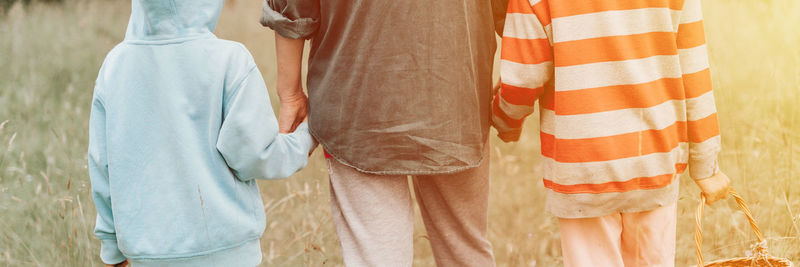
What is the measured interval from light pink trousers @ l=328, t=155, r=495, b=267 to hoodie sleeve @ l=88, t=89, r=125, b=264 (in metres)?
0.58

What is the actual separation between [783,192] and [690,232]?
46cm

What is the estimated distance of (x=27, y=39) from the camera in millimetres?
5645

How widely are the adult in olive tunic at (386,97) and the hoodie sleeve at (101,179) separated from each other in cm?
49

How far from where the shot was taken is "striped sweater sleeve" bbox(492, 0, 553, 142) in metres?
1.86

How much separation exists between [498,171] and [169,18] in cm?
247

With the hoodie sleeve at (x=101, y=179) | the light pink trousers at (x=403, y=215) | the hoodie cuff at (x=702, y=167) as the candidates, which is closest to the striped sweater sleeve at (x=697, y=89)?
the hoodie cuff at (x=702, y=167)

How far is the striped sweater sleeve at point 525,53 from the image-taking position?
1.86m

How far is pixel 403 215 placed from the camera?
212 cm

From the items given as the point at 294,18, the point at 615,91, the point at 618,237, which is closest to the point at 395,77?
the point at 294,18

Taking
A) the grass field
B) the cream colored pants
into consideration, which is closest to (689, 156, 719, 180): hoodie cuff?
the cream colored pants

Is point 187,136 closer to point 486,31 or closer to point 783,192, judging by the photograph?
point 486,31

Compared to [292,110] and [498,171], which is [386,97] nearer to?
[292,110]

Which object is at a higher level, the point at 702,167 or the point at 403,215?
the point at 702,167

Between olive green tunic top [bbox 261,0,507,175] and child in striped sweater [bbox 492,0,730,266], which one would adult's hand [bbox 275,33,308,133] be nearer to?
olive green tunic top [bbox 261,0,507,175]
